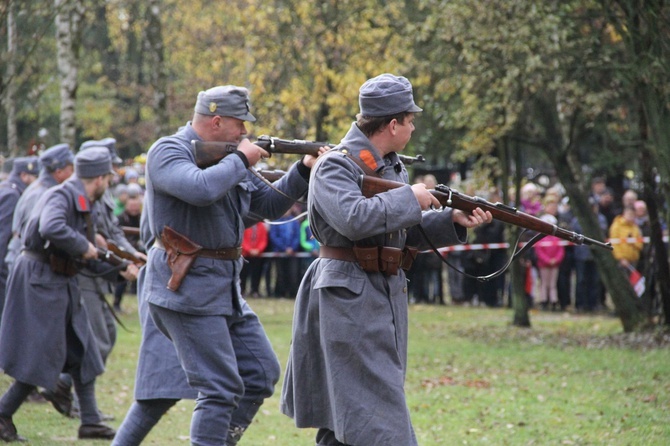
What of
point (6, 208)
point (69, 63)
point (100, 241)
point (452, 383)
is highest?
point (69, 63)

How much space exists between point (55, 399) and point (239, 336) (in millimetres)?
3801

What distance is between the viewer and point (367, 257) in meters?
5.37

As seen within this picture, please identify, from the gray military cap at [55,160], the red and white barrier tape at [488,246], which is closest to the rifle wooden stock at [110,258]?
the gray military cap at [55,160]

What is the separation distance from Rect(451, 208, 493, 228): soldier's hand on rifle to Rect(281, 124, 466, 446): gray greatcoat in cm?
39

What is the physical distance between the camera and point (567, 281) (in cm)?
2069

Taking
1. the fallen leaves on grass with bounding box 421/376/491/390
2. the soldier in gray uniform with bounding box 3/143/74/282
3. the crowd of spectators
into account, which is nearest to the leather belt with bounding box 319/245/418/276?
the soldier in gray uniform with bounding box 3/143/74/282

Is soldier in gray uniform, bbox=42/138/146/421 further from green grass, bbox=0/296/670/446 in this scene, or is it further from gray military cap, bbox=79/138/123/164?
green grass, bbox=0/296/670/446

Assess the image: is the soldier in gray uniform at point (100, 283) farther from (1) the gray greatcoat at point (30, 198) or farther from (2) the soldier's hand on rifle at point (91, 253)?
(2) the soldier's hand on rifle at point (91, 253)

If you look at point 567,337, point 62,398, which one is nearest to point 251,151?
point 62,398

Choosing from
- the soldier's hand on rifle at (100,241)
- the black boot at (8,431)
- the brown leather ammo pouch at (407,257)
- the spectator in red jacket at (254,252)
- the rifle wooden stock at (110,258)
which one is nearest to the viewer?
the brown leather ammo pouch at (407,257)

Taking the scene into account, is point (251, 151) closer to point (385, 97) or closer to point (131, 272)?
point (385, 97)

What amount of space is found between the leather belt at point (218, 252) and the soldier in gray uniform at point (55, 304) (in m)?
2.41

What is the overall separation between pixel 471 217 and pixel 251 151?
4.27 feet

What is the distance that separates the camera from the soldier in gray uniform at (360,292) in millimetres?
5250
